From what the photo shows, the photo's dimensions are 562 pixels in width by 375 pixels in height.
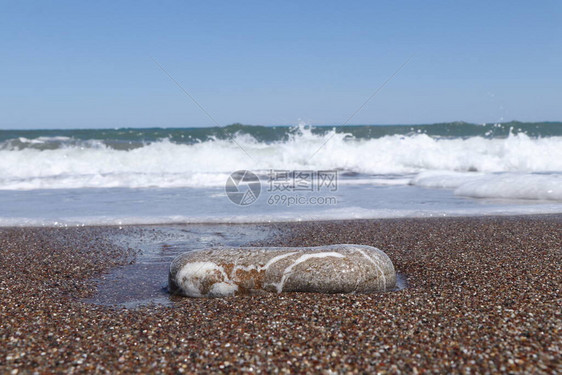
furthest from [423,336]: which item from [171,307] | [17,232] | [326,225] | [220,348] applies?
[17,232]

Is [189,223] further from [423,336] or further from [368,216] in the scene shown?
[423,336]

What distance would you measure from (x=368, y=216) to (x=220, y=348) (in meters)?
5.50

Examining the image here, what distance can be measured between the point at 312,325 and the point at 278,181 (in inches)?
406

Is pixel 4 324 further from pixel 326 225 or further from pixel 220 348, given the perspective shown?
pixel 326 225

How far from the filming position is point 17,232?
693 centimetres

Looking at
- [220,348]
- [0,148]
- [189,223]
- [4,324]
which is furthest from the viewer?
[0,148]

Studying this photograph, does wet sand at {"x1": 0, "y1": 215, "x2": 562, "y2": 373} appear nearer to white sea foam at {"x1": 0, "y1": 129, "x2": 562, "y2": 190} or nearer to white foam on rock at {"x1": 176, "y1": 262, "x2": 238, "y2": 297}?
white foam on rock at {"x1": 176, "y1": 262, "x2": 238, "y2": 297}

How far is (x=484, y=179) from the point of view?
11.1 metres

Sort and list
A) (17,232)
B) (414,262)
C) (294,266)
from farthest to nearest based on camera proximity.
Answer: (17,232)
(414,262)
(294,266)

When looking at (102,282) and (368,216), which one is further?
(368,216)

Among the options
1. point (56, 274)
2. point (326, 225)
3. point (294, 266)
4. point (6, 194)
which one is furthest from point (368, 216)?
point (6, 194)
